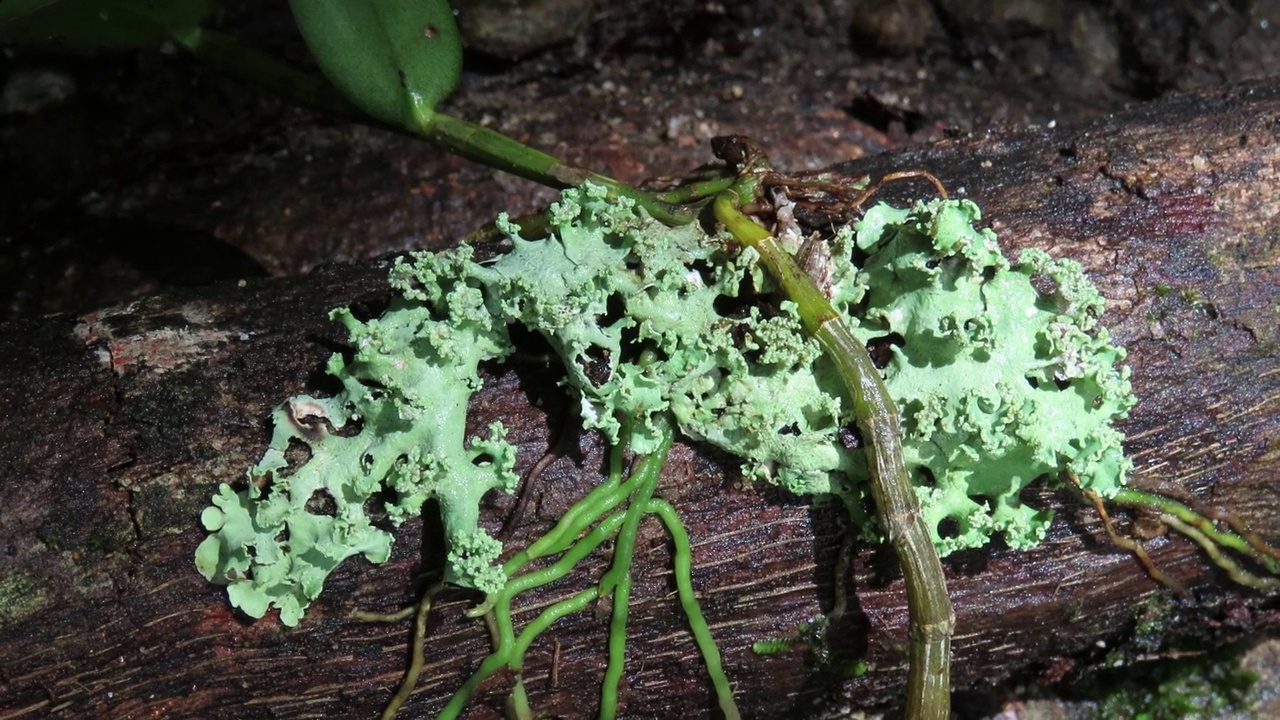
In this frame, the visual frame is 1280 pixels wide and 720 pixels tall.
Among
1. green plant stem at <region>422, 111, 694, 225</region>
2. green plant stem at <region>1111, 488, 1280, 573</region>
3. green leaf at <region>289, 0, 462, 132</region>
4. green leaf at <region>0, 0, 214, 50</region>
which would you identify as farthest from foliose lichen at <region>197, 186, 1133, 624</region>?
green leaf at <region>0, 0, 214, 50</region>

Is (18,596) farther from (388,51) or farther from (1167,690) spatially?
(1167,690)

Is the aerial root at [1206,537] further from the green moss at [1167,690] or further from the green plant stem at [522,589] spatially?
the green plant stem at [522,589]

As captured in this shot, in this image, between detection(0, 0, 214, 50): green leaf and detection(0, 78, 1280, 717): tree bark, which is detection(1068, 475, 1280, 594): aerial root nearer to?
detection(0, 78, 1280, 717): tree bark

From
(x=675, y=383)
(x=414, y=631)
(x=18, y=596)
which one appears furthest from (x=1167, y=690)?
(x=18, y=596)

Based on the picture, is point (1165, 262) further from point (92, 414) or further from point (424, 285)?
point (92, 414)

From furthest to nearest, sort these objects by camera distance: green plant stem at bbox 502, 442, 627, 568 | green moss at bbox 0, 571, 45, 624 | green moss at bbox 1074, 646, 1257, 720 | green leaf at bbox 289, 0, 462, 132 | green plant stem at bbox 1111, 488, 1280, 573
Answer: green moss at bbox 1074, 646, 1257, 720 < green leaf at bbox 289, 0, 462, 132 < green plant stem at bbox 1111, 488, 1280, 573 < green plant stem at bbox 502, 442, 627, 568 < green moss at bbox 0, 571, 45, 624

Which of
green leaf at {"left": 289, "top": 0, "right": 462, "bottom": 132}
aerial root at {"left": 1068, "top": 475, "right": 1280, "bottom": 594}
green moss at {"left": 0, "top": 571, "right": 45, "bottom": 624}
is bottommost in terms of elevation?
aerial root at {"left": 1068, "top": 475, "right": 1280, "bottom": 594}

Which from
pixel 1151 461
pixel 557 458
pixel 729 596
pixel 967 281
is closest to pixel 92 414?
pixel 557 458
